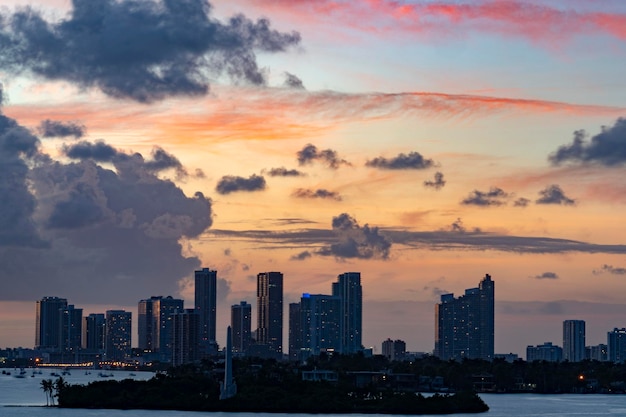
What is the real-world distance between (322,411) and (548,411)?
37.2m

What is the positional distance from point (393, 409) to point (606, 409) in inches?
1846

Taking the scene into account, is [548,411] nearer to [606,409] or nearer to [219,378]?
[606,409]

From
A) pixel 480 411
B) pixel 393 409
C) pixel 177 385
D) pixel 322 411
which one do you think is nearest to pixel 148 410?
pixel 177 385

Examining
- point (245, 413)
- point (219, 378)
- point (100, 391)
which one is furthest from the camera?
point (219, 378)

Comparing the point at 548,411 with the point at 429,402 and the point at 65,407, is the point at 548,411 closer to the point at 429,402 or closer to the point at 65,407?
the point at 429,402

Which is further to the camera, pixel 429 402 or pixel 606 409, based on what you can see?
pixel 606 409

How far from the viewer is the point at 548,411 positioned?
547 ft

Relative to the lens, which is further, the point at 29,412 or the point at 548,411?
the point at 548,411

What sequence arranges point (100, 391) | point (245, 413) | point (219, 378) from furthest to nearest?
point (219, 378), point (100, 391), point (245, 413)

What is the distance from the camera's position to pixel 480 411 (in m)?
162

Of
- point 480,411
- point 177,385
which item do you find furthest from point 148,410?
point 480,411

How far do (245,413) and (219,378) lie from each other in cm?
2829

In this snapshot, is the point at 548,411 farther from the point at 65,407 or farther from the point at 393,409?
the point at 65,407

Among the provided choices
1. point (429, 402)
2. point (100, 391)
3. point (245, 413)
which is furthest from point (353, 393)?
point (100, 391)
